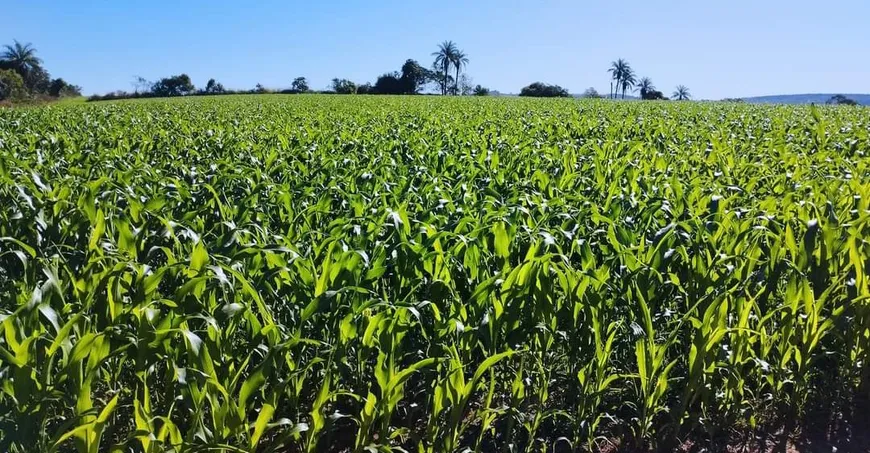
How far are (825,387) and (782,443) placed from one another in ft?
1.73

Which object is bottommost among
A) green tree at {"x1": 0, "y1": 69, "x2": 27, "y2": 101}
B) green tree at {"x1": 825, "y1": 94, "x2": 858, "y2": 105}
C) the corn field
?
the corn field

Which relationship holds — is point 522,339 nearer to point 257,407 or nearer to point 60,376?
point 257,407

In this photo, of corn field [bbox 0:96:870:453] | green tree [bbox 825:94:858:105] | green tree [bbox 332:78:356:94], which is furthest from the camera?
green tree [bbox 332:78:356:94]

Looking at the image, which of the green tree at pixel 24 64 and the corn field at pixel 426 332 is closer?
the corn field at pixel 426 332

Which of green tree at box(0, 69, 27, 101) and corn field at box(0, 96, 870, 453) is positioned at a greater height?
green tree at box(0, 69, 27, 101)

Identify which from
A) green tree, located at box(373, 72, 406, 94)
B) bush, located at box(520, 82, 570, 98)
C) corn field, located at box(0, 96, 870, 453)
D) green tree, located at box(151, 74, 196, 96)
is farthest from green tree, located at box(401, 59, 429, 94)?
corn field, located at box(0, 96, 870, 453)

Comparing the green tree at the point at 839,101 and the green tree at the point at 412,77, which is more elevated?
the green tree at the point at 412,77

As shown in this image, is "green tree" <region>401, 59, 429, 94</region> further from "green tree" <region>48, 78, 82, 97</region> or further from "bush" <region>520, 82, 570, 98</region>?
"green tree" <region>48, 78, 82, 97</region>

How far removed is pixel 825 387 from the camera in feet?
9.96

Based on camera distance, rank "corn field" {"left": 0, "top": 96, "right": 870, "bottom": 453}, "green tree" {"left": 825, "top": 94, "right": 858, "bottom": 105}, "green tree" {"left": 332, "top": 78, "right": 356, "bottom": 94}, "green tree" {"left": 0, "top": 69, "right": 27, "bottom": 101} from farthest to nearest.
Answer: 1. "green tree" {"left": 332, "top": 78, "right": 356, "bottom": 94}
2. "green tree" {"left": 0, "top": 69, "right": 27, "bottom": 101}
3. "green tree" {"left": 825, "top": 94, "right": 858, "bottom": 105}
4. "corn field" {"left": 0, "top": 96, "right": 870, "bottom": 453}

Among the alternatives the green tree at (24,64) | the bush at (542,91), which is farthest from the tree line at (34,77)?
the bush at (542,91)

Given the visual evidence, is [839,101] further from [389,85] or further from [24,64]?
[24,64]

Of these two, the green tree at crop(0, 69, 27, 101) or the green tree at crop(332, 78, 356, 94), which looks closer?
the green tree at crop(0, 69, 27, 101)

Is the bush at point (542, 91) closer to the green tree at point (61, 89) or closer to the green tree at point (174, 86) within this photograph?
the green tree at point (174, 86)
